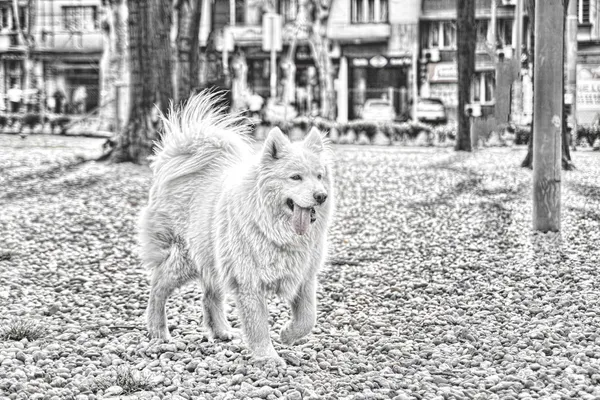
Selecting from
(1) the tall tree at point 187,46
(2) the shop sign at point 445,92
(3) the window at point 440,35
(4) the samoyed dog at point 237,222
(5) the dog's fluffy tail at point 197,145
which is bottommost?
(4) the samoyed dog at point 237,222

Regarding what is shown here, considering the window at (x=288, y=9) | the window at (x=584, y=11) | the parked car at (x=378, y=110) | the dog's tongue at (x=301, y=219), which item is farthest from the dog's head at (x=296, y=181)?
the window at (x=288, y=9)

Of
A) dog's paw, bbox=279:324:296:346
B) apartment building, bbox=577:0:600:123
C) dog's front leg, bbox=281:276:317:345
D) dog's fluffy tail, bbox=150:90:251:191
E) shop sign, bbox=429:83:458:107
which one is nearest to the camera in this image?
dog's front leg, bbox=281:276:317:345

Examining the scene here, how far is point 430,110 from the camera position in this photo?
142 ft

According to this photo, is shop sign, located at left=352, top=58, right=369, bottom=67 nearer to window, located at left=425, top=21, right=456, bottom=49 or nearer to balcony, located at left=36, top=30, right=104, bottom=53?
window, located at left=425, top=21, right=456, bottom=49

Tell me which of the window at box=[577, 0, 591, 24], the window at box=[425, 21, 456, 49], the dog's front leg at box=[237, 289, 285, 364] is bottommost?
the dog's front leg at box=[237, 289, 285, 364]

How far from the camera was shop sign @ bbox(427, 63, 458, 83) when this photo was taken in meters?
47.5

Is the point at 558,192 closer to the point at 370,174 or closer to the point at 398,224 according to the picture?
the point at 398,224

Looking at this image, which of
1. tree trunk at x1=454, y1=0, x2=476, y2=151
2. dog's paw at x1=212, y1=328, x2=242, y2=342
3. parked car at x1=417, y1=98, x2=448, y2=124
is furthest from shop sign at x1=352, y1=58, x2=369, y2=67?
dog's paw at x1=212, y1=328, x2=242, y2=342

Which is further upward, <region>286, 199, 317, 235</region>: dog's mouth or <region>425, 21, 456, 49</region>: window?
<region>425, 21, 456, 49</region>: window

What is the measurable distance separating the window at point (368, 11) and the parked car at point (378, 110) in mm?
6757

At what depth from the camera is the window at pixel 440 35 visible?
162 ft

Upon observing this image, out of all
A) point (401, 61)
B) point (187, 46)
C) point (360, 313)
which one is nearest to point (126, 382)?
point (360, 313)

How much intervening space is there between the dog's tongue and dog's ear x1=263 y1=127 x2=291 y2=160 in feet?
1.03

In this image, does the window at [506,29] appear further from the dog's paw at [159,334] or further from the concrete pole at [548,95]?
the dog's paw at [159,334]
